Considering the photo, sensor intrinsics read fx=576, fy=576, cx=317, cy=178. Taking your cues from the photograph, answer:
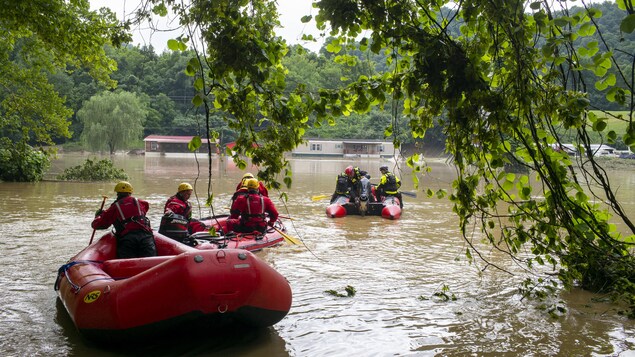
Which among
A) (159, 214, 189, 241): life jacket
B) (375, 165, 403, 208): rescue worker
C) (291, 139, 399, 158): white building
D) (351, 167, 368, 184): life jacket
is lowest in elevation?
(159, 214, 189, 241): life jacket

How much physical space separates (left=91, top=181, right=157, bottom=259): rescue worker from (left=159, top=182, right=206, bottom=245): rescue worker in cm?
158

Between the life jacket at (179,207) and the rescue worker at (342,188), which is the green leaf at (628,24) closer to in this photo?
the life jacket at (179,207)

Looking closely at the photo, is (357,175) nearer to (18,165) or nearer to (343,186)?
(343,186)

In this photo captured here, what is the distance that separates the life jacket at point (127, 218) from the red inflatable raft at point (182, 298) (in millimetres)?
1525

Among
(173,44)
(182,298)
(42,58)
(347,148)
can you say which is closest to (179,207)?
(182,298)

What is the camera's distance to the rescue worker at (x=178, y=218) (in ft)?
28.8

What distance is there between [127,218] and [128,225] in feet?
0.29

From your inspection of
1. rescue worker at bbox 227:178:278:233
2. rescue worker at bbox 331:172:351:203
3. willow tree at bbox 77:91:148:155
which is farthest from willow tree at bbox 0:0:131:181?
willow tree at bbox 77:91:148:155

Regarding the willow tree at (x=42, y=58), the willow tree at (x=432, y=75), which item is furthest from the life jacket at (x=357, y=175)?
the willow tree at (x=432, y=75)

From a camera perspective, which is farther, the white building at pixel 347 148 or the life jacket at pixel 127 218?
the white building at pixel 347 148

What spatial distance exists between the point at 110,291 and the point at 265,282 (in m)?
1.41

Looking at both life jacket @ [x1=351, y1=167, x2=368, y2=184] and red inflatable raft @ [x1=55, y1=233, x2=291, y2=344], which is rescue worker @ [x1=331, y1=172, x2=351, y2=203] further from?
red inflatable raft @ [x1=55, y1=233, x2=291, y2=344]

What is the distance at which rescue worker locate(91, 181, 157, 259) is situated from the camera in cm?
699

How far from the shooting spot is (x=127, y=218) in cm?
699
